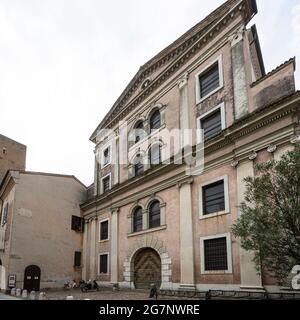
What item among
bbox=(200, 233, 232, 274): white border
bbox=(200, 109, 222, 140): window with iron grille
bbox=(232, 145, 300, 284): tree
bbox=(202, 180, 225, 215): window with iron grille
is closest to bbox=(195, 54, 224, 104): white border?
bbox=(200, 109, 222, 140): window with iron grille

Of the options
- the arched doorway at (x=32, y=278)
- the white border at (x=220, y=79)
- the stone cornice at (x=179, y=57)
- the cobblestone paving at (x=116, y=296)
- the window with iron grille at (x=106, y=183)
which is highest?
the stone cornice at (x=179, y=57)

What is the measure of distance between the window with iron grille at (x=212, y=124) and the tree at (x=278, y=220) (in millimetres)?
8167

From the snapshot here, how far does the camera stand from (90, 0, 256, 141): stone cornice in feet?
64.1

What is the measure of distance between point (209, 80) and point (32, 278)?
20.1m

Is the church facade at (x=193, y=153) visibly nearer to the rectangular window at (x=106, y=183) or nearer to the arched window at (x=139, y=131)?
the arched window at (x=139, y=131)

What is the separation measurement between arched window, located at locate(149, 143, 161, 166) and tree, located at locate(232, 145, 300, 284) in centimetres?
1219

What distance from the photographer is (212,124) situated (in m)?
20.0

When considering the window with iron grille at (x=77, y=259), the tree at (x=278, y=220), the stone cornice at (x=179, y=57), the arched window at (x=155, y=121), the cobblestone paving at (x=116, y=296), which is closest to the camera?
the tree at (x=278, y=220)

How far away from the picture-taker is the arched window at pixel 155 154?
23598 mm

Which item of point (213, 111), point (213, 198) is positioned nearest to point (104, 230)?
point (213, 198)

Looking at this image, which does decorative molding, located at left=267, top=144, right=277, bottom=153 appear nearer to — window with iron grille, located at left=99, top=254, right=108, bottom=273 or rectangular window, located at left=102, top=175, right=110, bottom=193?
window with iron grille, located at left=99, top=254, right=108, bottom=273

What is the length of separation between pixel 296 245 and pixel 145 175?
555 inches

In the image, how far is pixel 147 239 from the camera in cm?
2270

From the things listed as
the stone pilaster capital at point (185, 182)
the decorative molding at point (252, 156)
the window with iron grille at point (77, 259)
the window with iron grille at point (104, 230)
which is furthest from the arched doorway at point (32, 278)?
the decorative molding at point (252, 156)
